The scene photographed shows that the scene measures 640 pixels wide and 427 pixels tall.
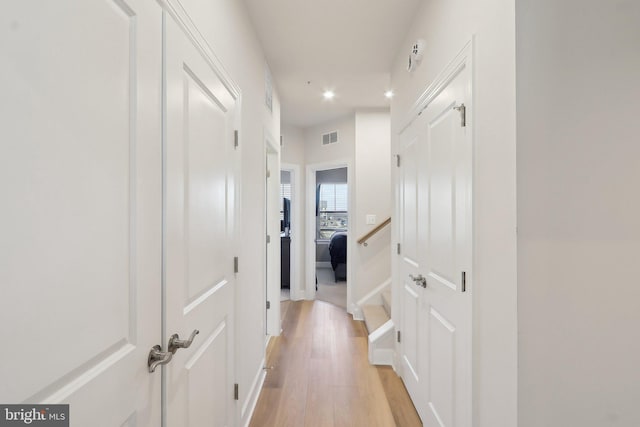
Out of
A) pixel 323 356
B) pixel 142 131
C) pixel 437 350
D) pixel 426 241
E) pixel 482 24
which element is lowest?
pixel 323 356

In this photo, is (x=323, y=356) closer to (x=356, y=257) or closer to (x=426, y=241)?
(x=356, y=257)

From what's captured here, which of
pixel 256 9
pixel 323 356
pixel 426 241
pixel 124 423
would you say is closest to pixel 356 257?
pixel 323 356

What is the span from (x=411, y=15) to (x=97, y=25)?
1985mm

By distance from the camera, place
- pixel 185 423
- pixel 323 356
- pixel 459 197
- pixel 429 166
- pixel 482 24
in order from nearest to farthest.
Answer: pixel 185 423, pixel 482 24, pixel 459 197, pixel 429 166, pixel 323 356

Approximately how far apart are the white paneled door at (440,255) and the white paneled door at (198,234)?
3.67ft

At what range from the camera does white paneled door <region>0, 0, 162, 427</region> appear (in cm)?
47

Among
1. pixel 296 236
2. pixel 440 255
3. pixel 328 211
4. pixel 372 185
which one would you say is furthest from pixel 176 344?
pixel 328 211

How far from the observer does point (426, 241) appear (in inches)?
70.4

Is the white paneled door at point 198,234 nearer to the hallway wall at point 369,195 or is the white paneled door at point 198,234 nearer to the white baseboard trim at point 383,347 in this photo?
the white baseboard trim at point 383,347

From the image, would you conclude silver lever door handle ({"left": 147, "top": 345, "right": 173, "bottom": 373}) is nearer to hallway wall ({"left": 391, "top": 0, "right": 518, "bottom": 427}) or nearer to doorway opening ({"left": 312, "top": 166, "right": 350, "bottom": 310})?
hallway wall ({"left": 391, "top": 0, "right": 518, "bottom": 427})

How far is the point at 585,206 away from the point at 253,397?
213 centimetres

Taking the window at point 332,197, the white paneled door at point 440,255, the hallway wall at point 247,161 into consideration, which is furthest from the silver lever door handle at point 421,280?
the window at point 332,197

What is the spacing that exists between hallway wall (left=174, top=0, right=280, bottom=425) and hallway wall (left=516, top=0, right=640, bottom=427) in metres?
1.28

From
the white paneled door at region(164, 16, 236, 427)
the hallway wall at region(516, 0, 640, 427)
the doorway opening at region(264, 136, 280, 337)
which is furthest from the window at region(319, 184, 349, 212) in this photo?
the hallway wall at region(516, 0, 640, 427)
